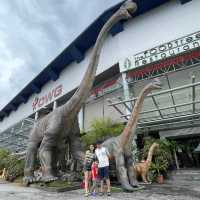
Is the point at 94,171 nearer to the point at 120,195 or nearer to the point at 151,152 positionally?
the point at 120,195

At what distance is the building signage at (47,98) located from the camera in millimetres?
23281

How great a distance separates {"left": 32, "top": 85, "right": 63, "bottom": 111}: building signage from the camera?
76.4 ft

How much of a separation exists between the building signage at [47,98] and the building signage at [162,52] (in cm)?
909

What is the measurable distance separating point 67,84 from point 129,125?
1472cm

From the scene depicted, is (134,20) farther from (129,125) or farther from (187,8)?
(129,125)

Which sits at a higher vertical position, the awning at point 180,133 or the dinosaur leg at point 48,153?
the awning at point 180,133

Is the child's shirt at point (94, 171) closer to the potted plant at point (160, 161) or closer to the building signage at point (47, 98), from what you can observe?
the potted plant at point (160, 161)

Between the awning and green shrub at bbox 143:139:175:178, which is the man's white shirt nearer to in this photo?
green shrub at bbox 143:139:175:178

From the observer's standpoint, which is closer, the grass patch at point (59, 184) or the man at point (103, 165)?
the man at point (103, 165)

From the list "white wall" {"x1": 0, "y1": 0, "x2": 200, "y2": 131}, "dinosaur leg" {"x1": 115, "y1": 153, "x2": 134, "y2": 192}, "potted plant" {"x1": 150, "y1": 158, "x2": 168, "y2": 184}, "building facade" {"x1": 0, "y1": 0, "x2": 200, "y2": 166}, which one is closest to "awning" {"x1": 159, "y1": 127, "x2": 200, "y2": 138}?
"building facade" {"x1": 0, "y1": 0, "x2": 200, "y2": 166}

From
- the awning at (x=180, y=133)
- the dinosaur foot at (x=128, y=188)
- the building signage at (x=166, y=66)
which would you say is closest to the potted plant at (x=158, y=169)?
the awning at (x=180, y=133)

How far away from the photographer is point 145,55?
14.8 m

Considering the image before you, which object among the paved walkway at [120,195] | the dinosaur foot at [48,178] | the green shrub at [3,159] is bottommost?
the paved walkway at [120,195]

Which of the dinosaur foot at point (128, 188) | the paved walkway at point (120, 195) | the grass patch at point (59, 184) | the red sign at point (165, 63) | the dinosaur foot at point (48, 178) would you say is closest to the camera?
the paved walkway at point (120, 195)
